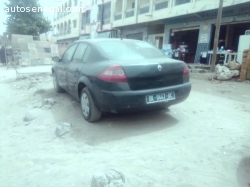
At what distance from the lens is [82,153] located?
8.73 ft

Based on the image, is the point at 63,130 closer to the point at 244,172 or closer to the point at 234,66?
the point at 244,172

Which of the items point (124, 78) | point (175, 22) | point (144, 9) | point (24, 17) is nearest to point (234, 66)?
point (124, 78)

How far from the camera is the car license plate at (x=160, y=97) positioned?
303 centimetres

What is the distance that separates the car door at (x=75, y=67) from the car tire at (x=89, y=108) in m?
0.37

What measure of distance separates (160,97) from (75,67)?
5.62ft

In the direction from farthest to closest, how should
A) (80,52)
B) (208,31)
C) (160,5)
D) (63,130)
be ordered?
(160,5)
(208,31)
(80,52)
(63,130)

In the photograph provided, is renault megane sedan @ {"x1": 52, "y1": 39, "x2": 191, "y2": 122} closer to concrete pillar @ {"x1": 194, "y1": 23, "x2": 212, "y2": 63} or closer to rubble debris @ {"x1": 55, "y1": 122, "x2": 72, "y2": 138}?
rubble debris @ {"x1": 55, "y1": 122, "x2": 72, "y2": 138}

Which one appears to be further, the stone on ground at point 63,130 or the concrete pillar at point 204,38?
the concrete pillar at point 204,38

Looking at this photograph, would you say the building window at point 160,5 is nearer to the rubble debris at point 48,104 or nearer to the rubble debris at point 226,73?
the rubble debris at point 226,73

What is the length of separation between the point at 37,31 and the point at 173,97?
25.5 metres

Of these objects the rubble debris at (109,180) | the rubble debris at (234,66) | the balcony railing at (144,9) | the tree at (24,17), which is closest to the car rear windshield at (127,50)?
the rubble debris at (109,180)

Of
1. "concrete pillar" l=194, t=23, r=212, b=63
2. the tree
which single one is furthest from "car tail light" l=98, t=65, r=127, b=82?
the tree

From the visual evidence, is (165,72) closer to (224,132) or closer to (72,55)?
(224,132)

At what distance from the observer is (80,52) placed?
4043 mm
